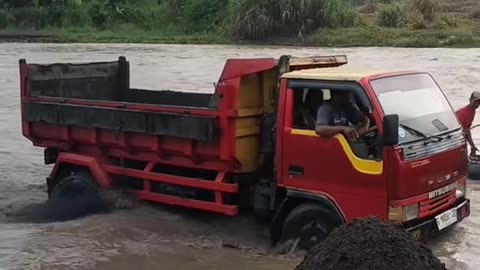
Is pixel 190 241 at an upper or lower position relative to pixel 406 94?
lower

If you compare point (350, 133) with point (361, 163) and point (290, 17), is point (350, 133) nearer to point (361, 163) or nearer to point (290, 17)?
point (361, 163)

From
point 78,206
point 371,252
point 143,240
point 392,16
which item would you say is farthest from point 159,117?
point 392,16

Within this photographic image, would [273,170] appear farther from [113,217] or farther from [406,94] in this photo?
[113,217]

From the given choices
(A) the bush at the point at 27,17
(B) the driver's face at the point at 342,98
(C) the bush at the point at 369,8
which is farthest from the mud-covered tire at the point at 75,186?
(A) the bush at the point at 27,17

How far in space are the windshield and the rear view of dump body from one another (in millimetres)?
1067

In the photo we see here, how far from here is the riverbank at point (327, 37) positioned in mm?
34812

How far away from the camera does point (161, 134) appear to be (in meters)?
8.78

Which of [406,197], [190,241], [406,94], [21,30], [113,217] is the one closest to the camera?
[406,197]

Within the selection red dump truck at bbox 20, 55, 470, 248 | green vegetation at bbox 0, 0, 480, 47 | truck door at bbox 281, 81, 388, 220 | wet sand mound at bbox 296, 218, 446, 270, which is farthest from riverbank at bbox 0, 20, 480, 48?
wet sand mound at bbox 296, 218, 446, 270

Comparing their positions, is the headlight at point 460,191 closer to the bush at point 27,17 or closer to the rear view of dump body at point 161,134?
the rear view of dump body at point 161,134

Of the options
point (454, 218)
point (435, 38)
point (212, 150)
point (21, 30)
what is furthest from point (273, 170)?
point (21, 30)

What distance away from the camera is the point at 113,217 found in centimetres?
937

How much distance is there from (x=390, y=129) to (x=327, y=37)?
29891mm

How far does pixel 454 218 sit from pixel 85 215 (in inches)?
155
